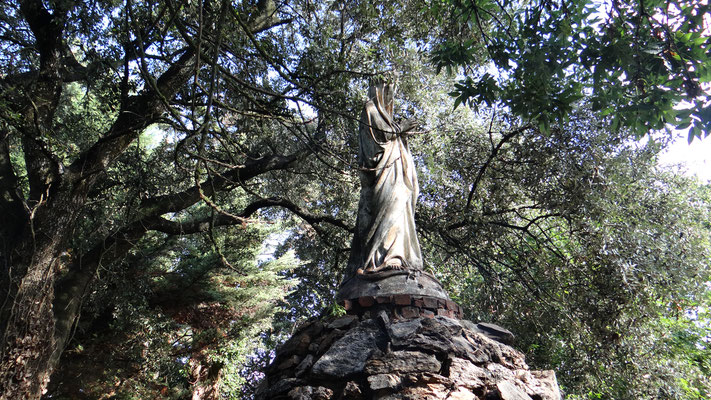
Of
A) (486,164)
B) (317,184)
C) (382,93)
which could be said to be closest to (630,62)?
(382,93)

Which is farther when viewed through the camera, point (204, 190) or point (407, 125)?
point (204, 190)

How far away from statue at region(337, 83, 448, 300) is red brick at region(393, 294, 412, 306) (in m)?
0.06

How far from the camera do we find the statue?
4832mm

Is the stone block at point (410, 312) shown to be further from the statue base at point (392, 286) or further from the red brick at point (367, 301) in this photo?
the red brick at point (367, 301)

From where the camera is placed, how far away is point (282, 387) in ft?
13.1

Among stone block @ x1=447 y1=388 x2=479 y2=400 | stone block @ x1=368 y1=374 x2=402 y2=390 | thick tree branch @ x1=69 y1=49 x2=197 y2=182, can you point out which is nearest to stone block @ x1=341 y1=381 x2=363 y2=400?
stone block @ x1=368 y1=374 x2=402 y2=390

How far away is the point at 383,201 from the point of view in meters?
5.60

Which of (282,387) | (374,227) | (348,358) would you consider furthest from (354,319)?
(374,227)

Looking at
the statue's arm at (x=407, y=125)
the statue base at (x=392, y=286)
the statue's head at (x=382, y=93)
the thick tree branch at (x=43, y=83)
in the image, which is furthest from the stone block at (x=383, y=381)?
the thick tree branch at (x=43, y=83)

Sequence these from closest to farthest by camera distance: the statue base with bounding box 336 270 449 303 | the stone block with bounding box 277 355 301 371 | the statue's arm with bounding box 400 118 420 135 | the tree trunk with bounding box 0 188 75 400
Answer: the stone block with bounding box 277 355 301 371
the statue base with bounding box 336 270 449 303
the tree trunk with bounding box 0 188 75 400
the statue's arm with bounding box 400 118 420 135

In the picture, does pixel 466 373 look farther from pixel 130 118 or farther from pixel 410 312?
pixel 130 118

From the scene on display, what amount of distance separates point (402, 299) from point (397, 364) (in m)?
0.89

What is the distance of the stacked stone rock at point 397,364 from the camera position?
3652 mm

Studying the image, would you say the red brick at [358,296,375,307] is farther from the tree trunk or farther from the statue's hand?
the tree trunk
